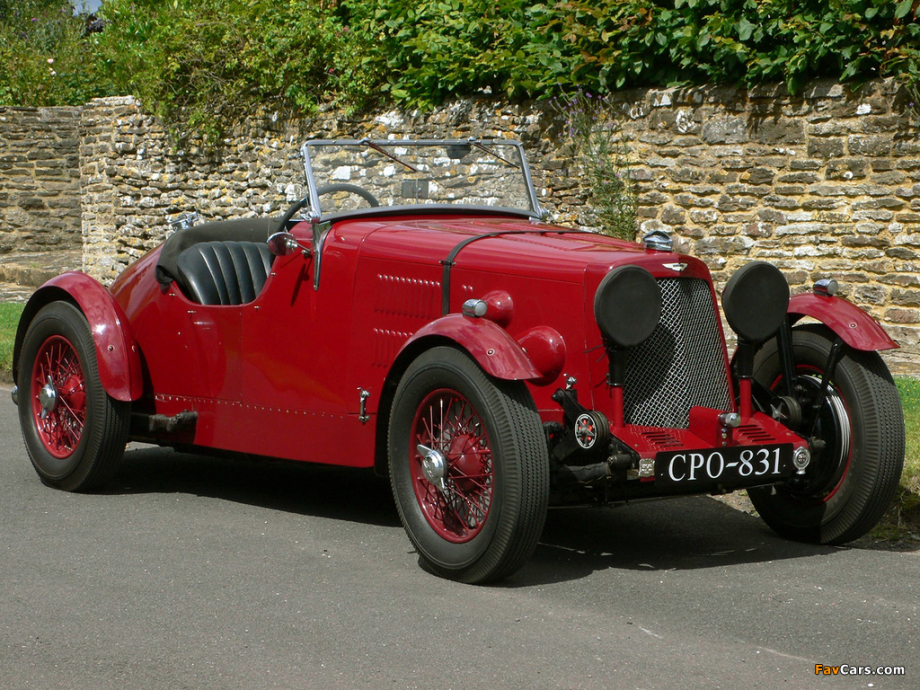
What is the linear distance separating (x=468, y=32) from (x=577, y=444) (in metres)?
8.61

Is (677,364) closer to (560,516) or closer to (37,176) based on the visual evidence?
(560,516)

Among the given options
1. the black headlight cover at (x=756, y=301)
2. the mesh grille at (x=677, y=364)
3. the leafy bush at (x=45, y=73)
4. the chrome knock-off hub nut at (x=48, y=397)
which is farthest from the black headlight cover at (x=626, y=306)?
the leafy bush at (x=45, y=73)

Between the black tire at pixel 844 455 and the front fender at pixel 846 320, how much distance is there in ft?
0.24

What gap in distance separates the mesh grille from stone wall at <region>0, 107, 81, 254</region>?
17.9m

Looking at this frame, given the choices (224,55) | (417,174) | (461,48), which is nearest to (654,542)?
(417,174)

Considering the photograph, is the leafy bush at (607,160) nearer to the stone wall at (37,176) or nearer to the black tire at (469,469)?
the black tire at (469,469)

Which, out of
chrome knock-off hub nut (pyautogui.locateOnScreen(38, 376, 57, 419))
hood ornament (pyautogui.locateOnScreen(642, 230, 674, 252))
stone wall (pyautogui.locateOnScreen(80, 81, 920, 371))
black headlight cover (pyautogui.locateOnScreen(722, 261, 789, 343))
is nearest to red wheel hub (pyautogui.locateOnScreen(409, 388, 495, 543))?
hood ornament (pyautogui.locateOnScreen(642, 230, 674, 252))

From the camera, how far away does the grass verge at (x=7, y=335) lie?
9992 mm

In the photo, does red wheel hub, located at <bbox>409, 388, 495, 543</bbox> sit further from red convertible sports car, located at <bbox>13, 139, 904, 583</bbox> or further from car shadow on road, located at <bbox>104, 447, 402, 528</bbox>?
car shadow on road, located at <bbox>104, 447, 402, 528</bbox>

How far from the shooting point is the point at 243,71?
50.4 feet

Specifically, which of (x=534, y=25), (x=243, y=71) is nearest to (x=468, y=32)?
(x=534, y=25)

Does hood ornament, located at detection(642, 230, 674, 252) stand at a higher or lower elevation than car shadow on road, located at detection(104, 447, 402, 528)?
higher

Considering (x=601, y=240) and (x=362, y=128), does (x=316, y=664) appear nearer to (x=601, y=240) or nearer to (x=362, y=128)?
(x=601, y=240)

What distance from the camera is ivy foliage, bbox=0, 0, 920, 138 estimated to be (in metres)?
9.74
